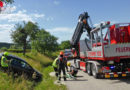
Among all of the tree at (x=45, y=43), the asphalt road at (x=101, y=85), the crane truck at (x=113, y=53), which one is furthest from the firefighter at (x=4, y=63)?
the tree at (x=45, y=43)

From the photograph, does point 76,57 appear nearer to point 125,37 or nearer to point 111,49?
point 125,37

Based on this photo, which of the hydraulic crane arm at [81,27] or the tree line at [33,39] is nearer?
the hydraulic crane arm at [81,27]

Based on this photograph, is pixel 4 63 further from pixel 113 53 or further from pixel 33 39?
pixel 33 39

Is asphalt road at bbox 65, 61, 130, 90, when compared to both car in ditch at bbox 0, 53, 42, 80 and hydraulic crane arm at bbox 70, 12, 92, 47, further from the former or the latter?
hydraulic crane arm at bbox 70, 12, 92, 47

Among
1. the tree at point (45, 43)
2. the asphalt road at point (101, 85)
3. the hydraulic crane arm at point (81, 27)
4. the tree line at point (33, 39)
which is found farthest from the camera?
the tree at point (45, 43)

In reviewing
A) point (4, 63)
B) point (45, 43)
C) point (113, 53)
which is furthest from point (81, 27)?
point (45, 43)

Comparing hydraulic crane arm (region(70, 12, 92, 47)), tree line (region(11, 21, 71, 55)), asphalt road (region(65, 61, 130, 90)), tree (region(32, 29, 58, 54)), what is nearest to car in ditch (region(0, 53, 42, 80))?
asphalt road (region(65, 61, 130, 90))

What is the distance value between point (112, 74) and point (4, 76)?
533 cm

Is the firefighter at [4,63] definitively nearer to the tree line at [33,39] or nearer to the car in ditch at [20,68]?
the car in ditch at [20,68]

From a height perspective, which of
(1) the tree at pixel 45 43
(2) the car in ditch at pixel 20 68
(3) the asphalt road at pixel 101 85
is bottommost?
(3) the asphalt road at pixel 101 85

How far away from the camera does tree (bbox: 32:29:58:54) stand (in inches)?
1268

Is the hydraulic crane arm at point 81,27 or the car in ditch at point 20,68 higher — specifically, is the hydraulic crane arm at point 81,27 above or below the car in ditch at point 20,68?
above

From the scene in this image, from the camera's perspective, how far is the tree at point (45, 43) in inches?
1268

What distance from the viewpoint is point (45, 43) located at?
106ft
